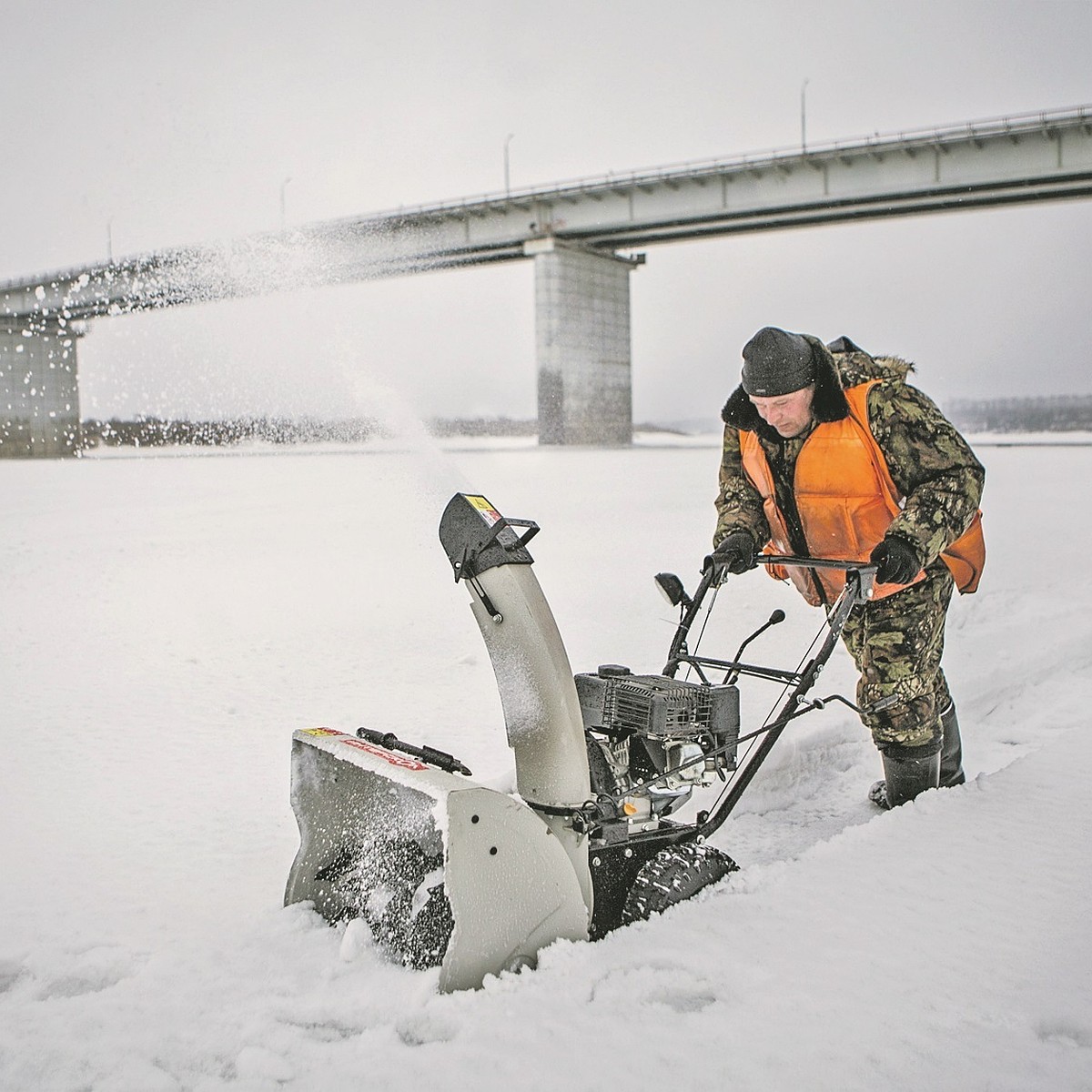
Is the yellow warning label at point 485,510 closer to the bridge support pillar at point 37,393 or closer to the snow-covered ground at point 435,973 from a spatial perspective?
the snow-covered ground at point 435,973

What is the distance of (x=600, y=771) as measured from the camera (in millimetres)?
2645

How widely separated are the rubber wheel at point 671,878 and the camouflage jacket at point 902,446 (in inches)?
43.3

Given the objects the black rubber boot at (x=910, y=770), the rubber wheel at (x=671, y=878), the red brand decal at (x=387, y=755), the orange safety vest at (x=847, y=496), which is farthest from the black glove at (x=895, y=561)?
the red brand decal at (x=387, y=755)

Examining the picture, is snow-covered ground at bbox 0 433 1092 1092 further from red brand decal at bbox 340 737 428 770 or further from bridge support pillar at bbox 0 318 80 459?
bridge support pillar at bbox 0 318 80 459

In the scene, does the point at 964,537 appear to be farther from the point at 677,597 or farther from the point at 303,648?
the point at 303,648

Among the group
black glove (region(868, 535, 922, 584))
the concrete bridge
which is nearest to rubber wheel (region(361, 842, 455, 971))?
black glove (region(868, 535, 922, 584))

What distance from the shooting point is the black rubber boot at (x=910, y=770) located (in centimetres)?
339

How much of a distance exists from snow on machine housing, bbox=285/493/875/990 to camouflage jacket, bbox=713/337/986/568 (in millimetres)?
288

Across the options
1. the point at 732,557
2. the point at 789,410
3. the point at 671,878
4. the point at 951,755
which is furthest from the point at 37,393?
the point at 671,878

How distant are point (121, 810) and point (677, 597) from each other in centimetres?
215

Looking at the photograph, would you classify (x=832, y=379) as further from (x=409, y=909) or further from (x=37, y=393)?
(x=37, y=393)

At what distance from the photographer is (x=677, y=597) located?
3.19m

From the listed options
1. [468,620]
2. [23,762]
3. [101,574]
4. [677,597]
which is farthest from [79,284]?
[677,597]

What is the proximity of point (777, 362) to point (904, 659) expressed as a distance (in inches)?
44.4
